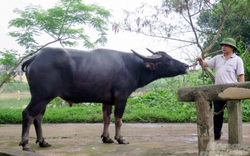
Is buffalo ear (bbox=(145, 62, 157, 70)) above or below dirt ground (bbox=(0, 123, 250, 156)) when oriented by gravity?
above

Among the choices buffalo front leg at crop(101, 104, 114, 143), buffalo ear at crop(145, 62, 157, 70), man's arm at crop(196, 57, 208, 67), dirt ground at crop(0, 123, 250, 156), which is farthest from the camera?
buffalo ear at crop(145, 62, 157, 70)

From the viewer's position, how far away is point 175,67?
5.93m

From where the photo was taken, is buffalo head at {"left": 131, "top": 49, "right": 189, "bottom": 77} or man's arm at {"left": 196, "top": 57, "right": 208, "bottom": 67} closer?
man's arm at {"left": 196, "top": 57, "right": 208, "bottom": 67}

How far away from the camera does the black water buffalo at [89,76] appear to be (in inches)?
192

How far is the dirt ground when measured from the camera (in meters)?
4.69

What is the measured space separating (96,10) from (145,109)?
327 cm

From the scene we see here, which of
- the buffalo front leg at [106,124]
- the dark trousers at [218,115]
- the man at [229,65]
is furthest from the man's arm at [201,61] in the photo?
the buffalo front leg at [106,124]

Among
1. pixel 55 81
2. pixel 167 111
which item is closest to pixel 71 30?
pixel 167 111

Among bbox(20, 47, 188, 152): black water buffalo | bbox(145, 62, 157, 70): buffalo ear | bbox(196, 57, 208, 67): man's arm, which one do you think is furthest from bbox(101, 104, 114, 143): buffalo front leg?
bbox(196, 57, 208, 67): man's arm

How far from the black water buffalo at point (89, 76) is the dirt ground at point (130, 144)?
34cm

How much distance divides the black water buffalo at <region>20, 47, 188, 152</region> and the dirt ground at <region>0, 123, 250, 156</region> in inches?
13.5

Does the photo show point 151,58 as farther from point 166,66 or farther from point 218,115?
point 218,115

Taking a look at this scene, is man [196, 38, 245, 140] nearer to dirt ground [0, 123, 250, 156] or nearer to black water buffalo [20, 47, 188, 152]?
black water buffalo [20, 47, 188, 152]

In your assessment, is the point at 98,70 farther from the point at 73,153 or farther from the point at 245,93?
the point at 245,93
